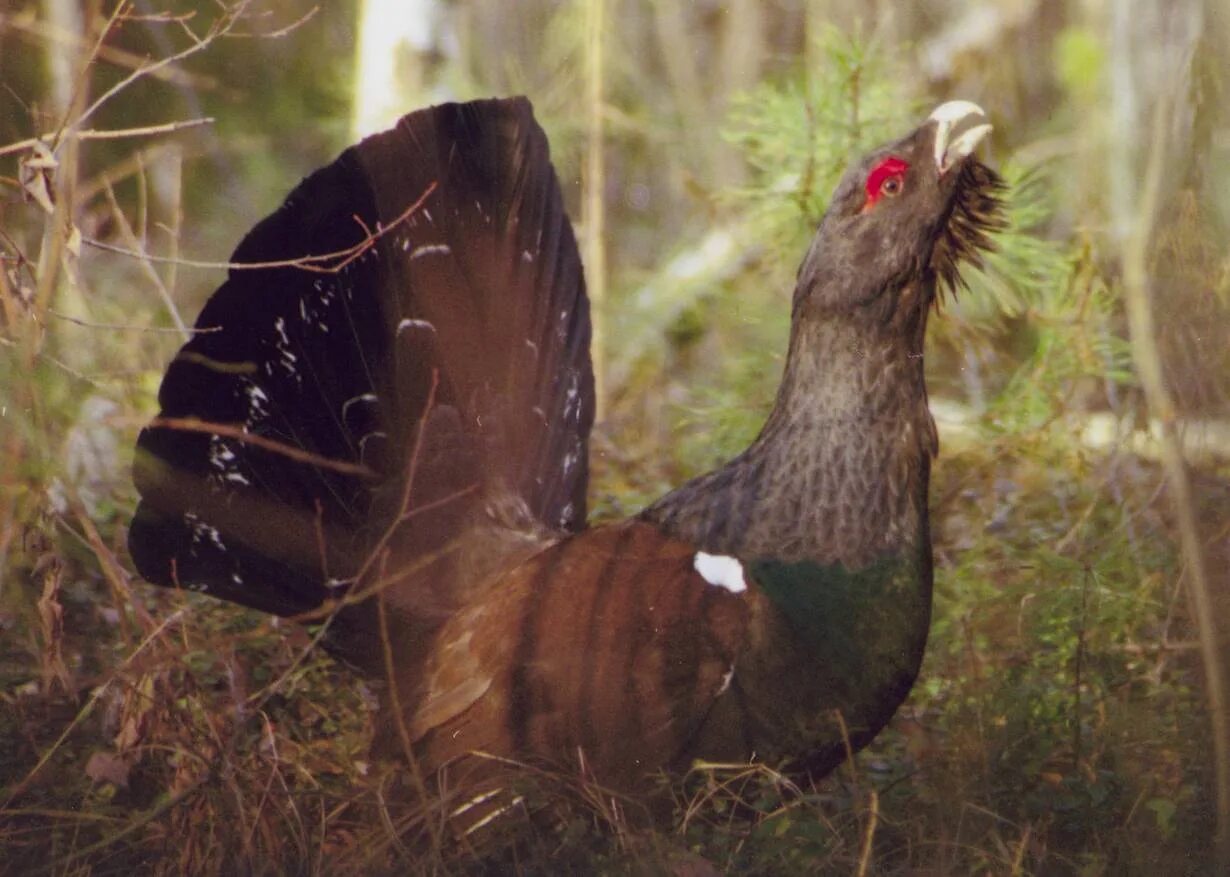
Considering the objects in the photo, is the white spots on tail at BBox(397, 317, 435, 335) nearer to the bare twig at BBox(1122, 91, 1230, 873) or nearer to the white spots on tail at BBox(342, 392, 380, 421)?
the white spots on tail at BBox(342, 392, 380, 421)

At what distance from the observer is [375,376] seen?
364 centimetres

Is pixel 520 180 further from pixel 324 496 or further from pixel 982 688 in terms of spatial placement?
pixel 982 688

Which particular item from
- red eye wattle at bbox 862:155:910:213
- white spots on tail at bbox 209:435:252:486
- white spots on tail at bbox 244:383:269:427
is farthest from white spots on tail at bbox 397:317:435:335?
red eye wattle at bbox 862:155:910:213

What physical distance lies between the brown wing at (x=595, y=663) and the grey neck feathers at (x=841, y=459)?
171 mm

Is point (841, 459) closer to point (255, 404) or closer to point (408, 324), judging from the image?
point (408, 324)

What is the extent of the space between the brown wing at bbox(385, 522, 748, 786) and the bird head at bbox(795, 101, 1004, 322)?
707 mm

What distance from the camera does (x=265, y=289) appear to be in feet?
11.4

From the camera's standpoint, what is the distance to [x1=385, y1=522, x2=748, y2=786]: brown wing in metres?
3.10

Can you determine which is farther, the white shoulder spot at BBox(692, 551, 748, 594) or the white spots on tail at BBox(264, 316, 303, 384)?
the white spots on tail at BBox(264, 316, 303, 384)

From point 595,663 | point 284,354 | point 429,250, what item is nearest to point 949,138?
point 429,250

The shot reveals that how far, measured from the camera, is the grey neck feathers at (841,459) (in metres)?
3.18

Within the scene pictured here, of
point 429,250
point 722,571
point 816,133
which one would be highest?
point 816,133

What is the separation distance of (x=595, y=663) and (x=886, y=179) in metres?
1.29

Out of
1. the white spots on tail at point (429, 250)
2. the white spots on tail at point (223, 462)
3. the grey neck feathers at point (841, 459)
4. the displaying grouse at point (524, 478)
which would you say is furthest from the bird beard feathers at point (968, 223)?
the white spots on tail at point (223, 462)
